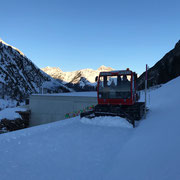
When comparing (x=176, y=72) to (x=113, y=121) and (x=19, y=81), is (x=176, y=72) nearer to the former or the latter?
(x=113, y=121)

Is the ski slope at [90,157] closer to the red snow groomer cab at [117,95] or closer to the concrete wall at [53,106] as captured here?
the red snow groomer cab at [117,95]

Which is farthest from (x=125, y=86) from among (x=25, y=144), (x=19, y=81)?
(x=19, y=81)

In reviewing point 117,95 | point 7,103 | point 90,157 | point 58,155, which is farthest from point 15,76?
point 90,157

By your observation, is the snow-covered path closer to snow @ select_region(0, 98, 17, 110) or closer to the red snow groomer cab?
the red snow groomer cab

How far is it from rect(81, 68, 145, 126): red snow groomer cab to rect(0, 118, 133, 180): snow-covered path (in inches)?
114

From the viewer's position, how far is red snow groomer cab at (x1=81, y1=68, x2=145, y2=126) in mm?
8906

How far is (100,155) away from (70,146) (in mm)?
1114

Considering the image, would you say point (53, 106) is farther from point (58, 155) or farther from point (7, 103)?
point (7, 103)

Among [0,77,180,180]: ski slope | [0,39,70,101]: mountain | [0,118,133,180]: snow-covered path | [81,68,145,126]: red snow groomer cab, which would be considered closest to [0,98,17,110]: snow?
[0,39,70,101]: mountain

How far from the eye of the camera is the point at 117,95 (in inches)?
368

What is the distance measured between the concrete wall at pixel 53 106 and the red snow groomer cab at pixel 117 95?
12116 millimetres

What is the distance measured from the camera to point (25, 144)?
5.12 meters

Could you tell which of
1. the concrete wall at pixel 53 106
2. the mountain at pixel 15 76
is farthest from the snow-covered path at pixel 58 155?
the mountain at pixel 15 76

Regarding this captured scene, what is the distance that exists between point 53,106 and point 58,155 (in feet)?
65.6
